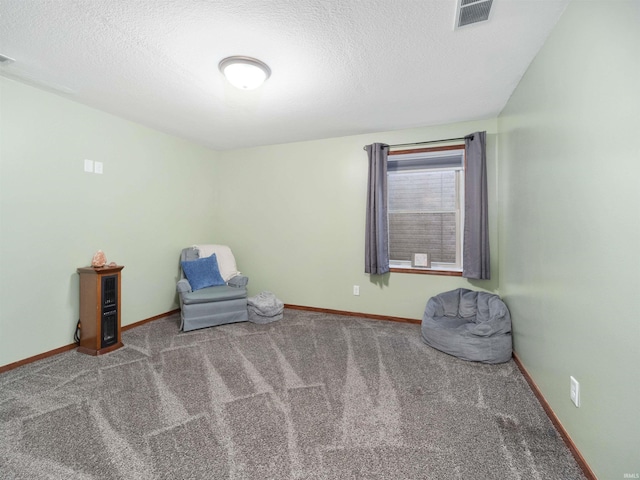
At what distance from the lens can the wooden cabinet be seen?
2.78m

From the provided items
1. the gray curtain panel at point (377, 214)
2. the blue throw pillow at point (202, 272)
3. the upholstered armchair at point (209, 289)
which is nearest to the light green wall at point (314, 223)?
the gray curtain panel at point (377, 214)

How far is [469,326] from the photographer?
9.44ft

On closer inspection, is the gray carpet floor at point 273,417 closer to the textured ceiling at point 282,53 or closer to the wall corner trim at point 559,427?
the wall corner trim at point 559,427

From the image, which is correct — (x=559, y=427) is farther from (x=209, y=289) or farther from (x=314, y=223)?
(x=209, y=289)

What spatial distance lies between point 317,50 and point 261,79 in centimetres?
51

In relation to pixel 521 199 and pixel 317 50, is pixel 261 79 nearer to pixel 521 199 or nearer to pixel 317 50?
pixel 317 50

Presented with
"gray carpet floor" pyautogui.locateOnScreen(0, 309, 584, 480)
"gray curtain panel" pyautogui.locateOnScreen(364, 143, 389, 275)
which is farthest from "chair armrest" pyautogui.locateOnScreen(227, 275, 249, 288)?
"gray curtain panel" pyautogui.locateOnScreen(364, 143, 389, 275)

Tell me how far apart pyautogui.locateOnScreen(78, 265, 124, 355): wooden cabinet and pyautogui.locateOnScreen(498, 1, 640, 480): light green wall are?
3.67 m

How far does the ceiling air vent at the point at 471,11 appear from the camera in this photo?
5.32ft

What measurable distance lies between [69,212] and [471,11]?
12.2ft

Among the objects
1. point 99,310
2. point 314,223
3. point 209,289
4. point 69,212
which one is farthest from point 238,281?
point 69,212

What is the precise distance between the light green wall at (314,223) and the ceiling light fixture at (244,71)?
191 centimetres

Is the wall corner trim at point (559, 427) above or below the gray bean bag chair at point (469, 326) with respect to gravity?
below

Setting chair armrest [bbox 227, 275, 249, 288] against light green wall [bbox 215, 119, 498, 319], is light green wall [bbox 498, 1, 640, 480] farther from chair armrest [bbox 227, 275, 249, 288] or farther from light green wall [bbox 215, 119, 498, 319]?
chair armrest [bbox 227, 275, 249, 288]
